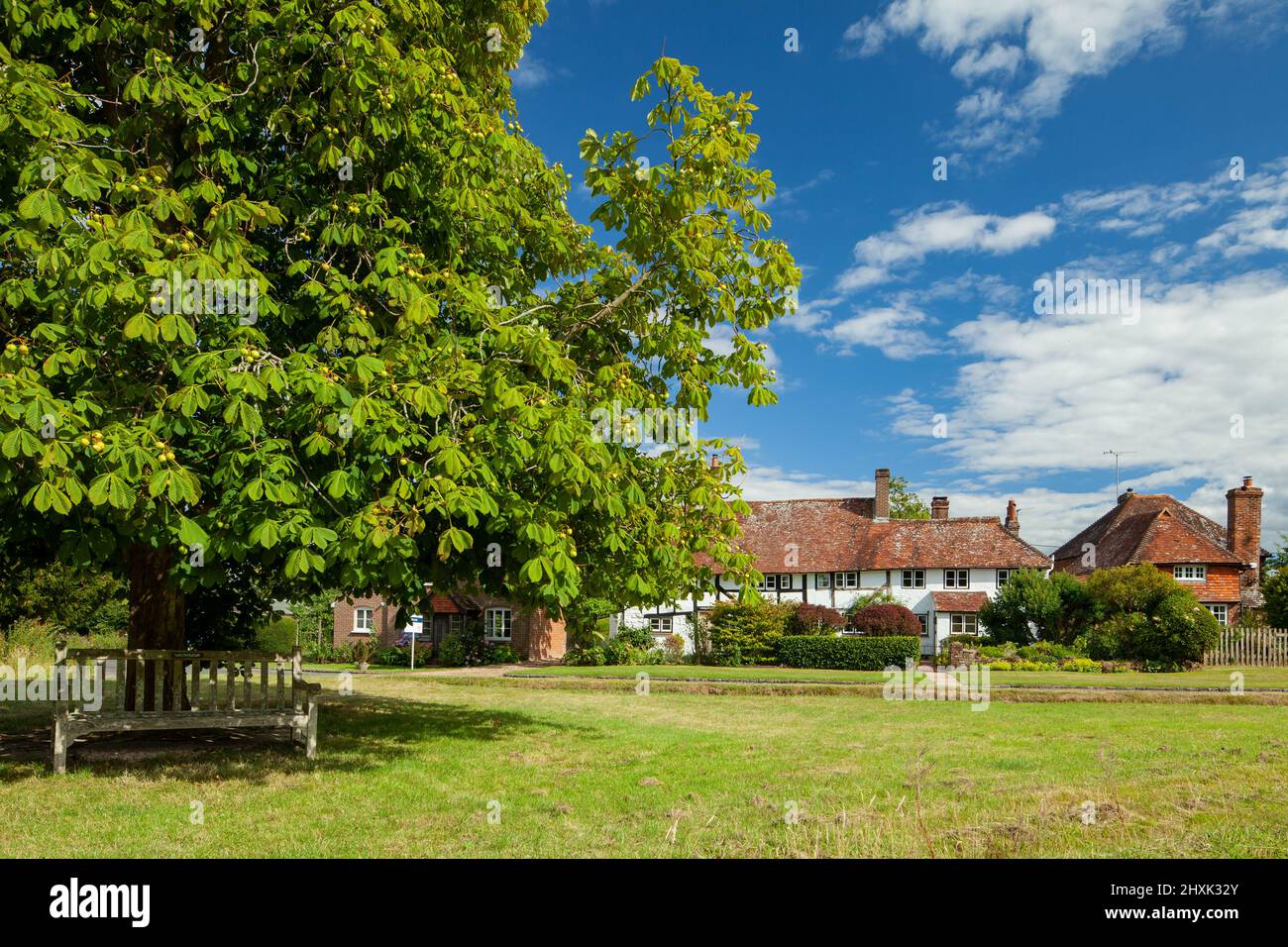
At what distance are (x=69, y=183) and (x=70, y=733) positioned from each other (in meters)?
6.18

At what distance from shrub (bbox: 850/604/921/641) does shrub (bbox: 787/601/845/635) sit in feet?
4.22

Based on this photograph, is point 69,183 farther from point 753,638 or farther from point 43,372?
point 753,638

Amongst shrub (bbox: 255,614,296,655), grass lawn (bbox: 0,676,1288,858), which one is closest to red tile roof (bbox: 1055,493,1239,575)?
grass lawn (bbox: 0,676,1288,858)

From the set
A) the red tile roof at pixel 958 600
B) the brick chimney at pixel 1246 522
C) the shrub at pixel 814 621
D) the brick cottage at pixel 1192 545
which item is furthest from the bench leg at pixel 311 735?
the brick chimney at pixel 1246 522

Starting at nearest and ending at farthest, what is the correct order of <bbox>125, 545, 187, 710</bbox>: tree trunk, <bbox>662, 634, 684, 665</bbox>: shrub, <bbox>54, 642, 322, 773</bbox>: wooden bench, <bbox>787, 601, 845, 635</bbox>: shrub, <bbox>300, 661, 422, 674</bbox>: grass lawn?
<bbox>54, 642, 322, 773</bbox>: wooden bench → <bbox>125, 545, 187, 710</bbox>: tree trunk → <bbox>300, 661, 422, 674</bbox>: grass lawn → <bbox>662, 634, 684, 665</bbox>: shrub → <bbox>787, 601, 845, 635</bbox>: shrub

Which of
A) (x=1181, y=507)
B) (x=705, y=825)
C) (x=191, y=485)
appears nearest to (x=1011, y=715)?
(x=705, y=825)

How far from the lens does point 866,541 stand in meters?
45.3

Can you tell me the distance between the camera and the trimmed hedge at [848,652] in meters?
30.6

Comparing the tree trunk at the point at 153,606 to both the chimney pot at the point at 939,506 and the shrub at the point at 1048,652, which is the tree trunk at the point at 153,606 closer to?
the shrub at the point at 1048,652

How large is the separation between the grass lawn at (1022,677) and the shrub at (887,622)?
6547 millimetres

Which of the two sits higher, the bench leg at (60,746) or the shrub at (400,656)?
the bench leg at (60,746)

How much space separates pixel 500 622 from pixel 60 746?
97.1ft

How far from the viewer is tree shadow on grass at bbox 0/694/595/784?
987 centimetres

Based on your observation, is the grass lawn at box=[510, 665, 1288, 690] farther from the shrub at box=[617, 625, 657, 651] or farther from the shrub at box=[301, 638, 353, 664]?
the shrub at box=[301, 638, 353, 664]
